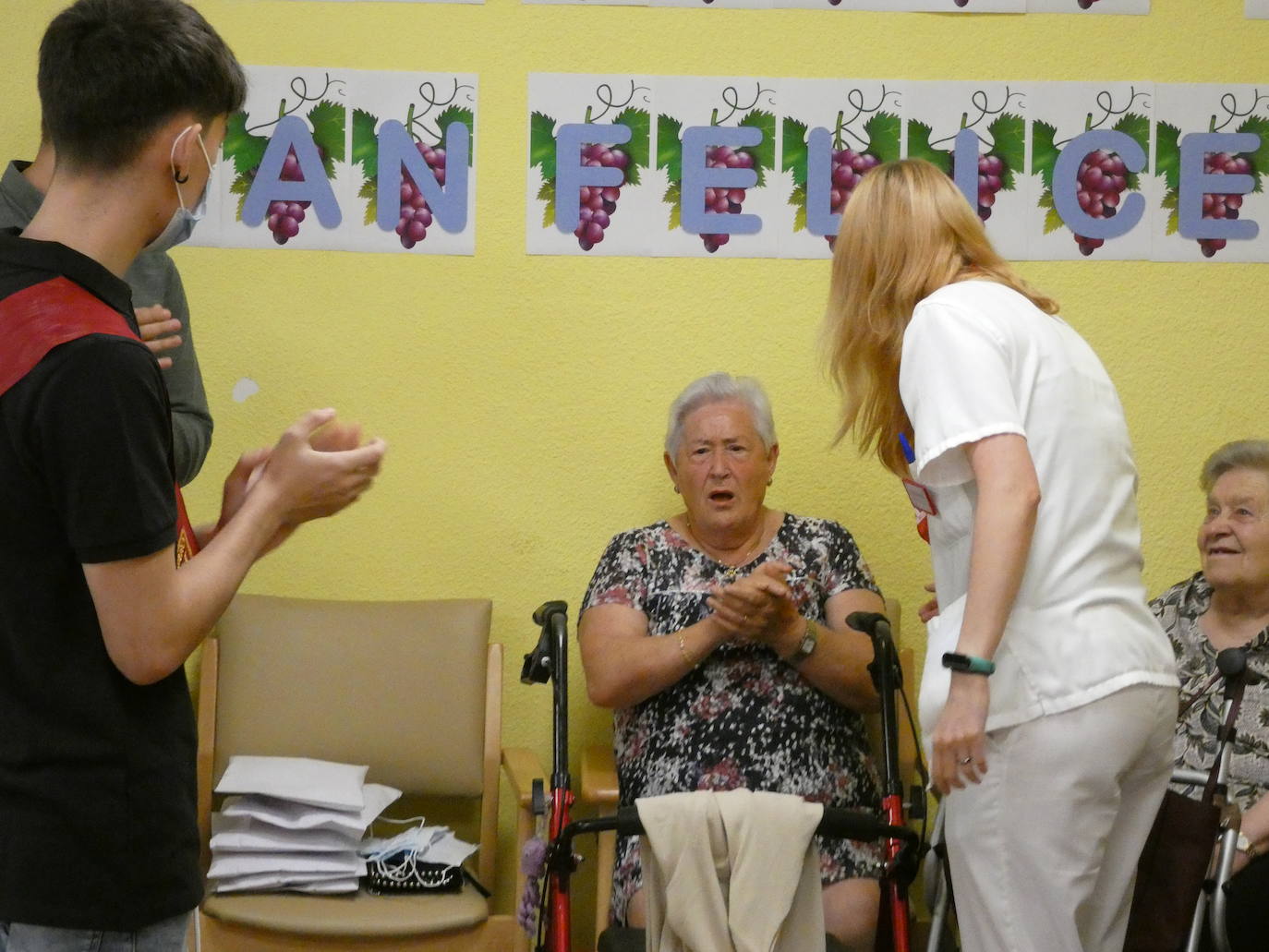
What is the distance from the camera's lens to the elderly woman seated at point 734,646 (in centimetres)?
268

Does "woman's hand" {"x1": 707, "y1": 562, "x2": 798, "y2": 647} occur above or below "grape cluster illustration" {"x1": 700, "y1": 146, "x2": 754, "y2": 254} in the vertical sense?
below

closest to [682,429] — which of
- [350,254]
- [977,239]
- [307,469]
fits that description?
[350,254]

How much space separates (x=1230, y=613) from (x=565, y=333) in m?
1.63

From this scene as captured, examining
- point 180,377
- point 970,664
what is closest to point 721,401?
point 180,377

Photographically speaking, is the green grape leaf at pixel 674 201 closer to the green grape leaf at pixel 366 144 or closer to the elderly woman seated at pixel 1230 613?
the green grape leaf at pixel 366 144

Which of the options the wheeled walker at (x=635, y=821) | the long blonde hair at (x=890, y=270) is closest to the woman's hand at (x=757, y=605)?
the wheeled walker at (x=635, y=821)

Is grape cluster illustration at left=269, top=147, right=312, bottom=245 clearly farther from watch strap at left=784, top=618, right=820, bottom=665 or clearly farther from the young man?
the young man

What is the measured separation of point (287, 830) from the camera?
277 centimetres

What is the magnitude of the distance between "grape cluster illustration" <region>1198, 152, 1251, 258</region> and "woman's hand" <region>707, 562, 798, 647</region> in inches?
58.4

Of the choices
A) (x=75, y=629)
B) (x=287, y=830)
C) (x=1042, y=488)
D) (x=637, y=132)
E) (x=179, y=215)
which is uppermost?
(x=637, y=132)

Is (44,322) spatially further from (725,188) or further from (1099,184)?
(1099,184)

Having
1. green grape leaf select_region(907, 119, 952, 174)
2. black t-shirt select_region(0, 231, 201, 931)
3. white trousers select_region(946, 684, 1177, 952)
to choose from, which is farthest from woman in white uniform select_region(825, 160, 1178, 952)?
green grape leaf select_region(907, 119, 952, 174)

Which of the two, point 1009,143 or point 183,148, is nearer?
point 183,148

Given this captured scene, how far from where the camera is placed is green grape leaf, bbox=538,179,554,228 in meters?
3.30
